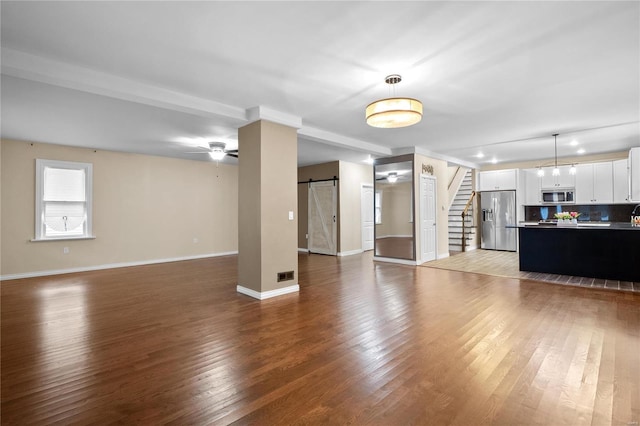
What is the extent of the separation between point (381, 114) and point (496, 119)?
284 centimetres

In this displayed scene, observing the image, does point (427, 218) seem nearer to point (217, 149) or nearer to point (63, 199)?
point (217, 149)

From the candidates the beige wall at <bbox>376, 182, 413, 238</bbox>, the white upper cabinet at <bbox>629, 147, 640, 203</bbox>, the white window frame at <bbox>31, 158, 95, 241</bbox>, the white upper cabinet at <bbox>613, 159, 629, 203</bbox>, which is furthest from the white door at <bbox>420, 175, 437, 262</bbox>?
the white window frame at <bbox>31, 158, 95, 241</bbox>

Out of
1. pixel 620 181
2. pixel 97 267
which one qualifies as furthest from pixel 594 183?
pixel 97 267

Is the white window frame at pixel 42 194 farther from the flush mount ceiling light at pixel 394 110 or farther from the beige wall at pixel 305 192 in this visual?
the flush mount ceiling light at pixel 394 110

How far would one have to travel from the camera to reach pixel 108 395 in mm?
2143

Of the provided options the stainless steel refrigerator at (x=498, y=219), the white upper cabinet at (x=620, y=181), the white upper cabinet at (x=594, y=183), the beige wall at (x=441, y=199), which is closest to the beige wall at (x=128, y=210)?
the beige wall at (x=441, y=199)

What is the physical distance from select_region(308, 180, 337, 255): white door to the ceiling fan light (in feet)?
17.6

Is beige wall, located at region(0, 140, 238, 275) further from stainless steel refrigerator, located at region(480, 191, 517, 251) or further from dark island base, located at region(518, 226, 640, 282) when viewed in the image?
stainless steel refrigerator, located at region(480, 191, 517, 251)

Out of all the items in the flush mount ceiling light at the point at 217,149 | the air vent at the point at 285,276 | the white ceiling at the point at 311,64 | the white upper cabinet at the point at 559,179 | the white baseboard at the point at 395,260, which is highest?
the white ceiling at the point at 311,64

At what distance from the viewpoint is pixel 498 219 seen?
367 inches

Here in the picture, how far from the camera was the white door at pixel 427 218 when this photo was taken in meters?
7.31

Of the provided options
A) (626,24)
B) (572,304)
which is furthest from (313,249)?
(626,24)

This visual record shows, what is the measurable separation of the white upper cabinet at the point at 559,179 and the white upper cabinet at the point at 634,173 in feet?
4.81

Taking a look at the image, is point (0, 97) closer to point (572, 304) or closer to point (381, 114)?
point (381, 114)
